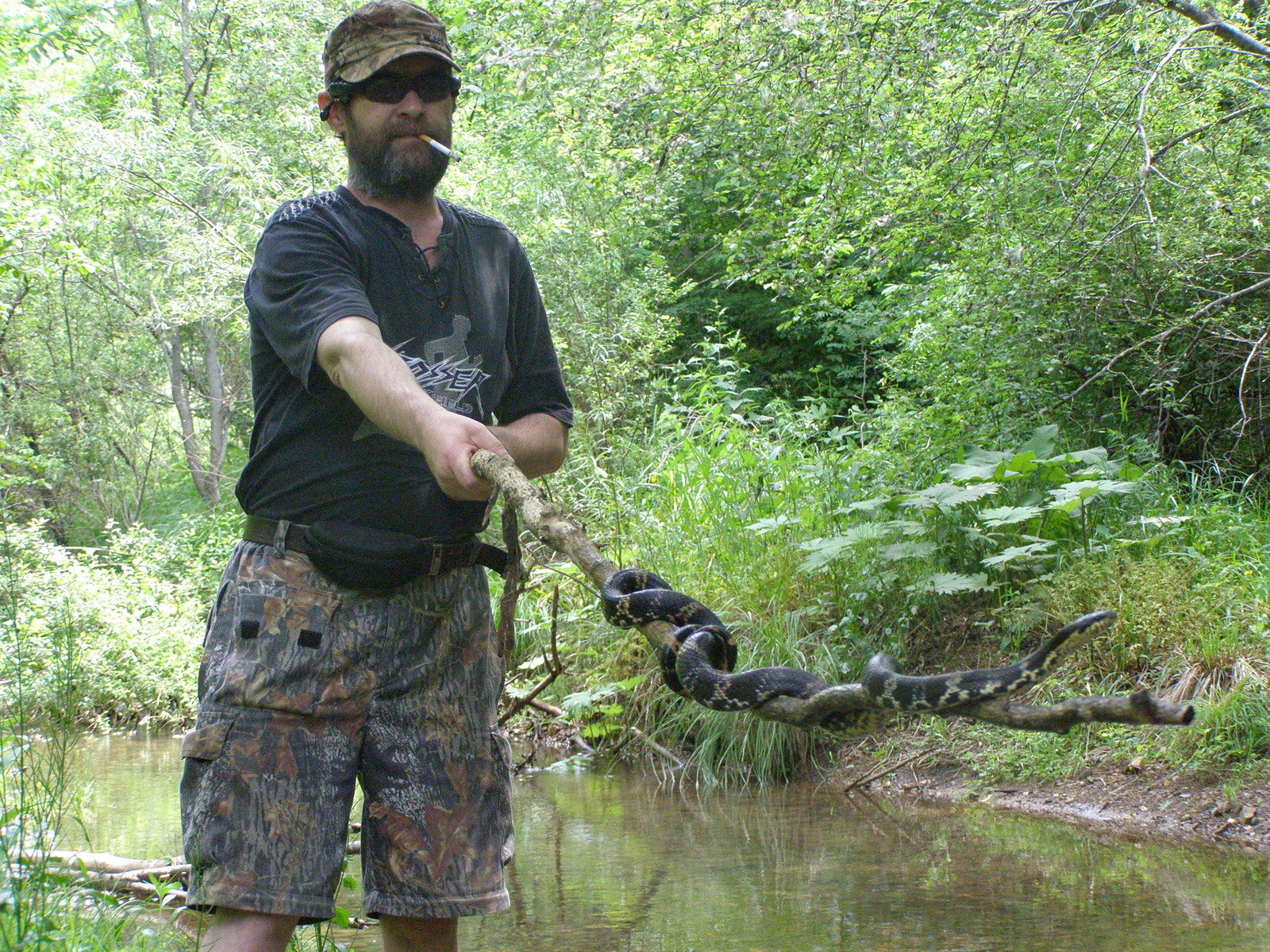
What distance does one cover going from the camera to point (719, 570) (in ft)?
22.9

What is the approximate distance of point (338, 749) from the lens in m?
2.37

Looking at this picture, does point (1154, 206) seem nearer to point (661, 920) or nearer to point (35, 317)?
point (661, 920)

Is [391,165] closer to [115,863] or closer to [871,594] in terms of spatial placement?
[115,863]

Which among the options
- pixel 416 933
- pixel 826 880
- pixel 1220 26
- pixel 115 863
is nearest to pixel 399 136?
pixel 416 933

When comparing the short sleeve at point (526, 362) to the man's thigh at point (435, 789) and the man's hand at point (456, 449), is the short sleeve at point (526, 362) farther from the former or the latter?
the man's hand at point (456, 449)

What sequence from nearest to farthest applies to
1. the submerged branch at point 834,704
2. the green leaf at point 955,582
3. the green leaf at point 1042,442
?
the submerged branch at point 834,704 → the green leaf at point 955,582 → the green leaf at point 1042,442

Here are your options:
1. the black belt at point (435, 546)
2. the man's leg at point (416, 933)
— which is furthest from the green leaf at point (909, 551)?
the man's leg at point (416, 933)

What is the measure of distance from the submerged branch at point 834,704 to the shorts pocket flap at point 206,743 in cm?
84

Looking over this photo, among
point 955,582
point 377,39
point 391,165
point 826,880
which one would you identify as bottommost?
point 826,880

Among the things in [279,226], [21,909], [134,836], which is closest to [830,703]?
[279,226]

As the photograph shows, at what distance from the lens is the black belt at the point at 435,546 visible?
7.89 feet

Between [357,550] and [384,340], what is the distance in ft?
1.53

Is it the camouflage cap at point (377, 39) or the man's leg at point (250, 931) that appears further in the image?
the camouflage cap at point (377, 39)

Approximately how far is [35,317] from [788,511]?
17.4 metres
